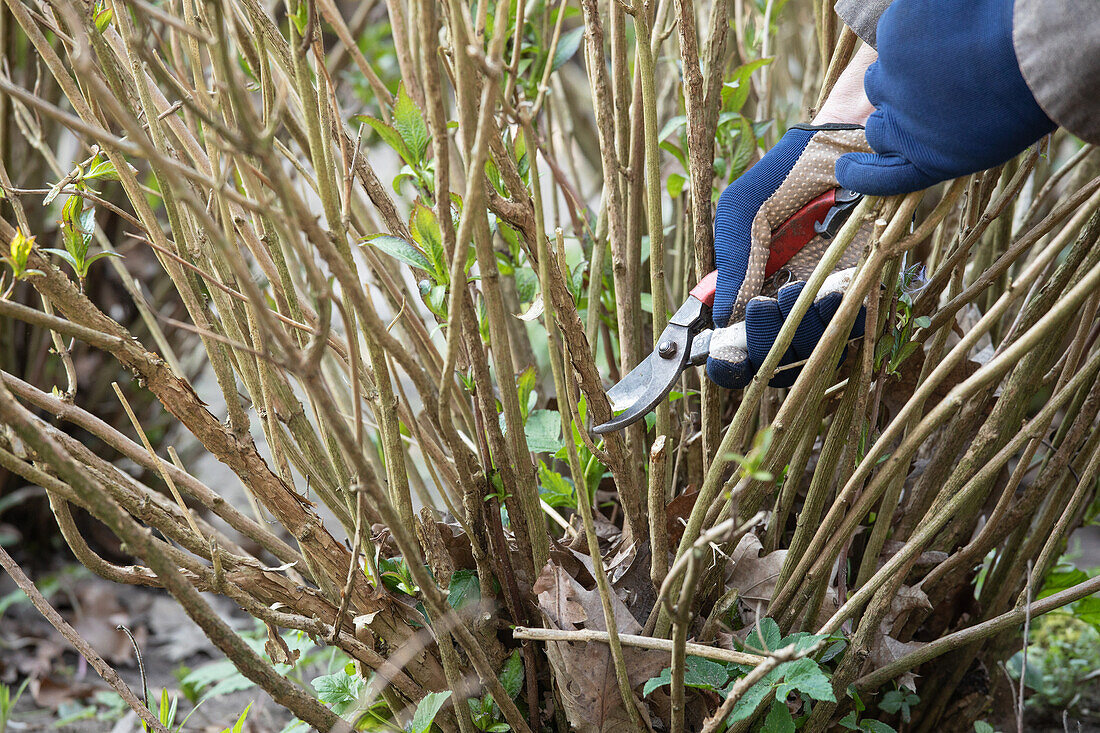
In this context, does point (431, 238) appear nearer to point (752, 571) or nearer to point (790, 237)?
point (790, 237)

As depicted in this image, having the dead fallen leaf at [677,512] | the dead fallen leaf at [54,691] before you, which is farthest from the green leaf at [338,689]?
the dead fallen leaf at [54,691]

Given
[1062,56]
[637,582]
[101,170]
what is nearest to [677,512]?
[637,582]

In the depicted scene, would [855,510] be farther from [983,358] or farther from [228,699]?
[228,699]

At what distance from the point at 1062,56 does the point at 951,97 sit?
67mm

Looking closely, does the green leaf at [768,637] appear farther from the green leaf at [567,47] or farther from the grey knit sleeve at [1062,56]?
the green leaf at [567,47]

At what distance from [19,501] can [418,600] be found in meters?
1.52

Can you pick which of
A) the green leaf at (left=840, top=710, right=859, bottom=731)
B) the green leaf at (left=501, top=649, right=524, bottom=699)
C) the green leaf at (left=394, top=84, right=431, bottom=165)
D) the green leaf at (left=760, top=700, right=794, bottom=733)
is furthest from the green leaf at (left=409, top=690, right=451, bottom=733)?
the green leaf at (left=394, top=84, right=431, bottom=165)

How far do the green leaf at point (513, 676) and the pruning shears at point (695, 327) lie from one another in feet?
0.84

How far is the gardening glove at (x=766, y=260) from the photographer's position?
0.67 metres

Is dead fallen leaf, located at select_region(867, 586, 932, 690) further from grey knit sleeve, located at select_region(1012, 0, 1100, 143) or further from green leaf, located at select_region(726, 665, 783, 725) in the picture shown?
grey knit sleeve, located at select_region(1012, 0, 1100, 143)

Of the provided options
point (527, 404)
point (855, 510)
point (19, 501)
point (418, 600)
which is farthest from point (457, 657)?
point (19, 501)

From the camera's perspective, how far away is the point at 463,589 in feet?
2.64

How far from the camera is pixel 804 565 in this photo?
0.73m

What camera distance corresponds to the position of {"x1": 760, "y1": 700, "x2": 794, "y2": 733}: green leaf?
2.31ft
